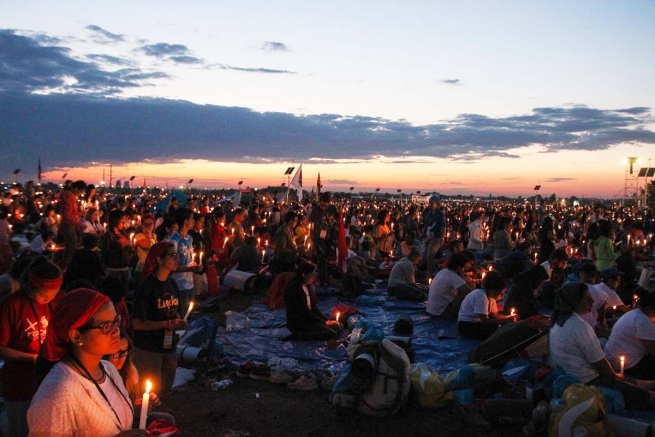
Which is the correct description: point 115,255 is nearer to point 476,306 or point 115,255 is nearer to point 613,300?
point 476,306

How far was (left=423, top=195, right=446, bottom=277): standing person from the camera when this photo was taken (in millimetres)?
14008

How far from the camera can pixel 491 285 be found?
7.59 metres

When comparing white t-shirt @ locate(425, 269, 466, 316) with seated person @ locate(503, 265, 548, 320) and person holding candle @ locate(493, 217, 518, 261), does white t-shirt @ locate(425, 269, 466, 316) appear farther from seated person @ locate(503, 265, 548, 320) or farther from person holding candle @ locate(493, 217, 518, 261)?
person holding candle @ locate(493, 217, 518, 261)

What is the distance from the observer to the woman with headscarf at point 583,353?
205 inches

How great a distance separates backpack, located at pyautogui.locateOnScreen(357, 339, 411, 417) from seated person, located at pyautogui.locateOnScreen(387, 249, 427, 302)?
5806 mm

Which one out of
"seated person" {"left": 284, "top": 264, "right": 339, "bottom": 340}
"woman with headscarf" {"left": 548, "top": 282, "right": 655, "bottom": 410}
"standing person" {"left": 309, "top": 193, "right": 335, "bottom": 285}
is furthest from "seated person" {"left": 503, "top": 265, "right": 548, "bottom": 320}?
"standing person" {"left": 309, "top": 193, "right": 335, "bottom": 285}

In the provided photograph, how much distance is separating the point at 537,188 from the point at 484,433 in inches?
1859

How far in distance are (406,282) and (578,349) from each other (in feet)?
20.7

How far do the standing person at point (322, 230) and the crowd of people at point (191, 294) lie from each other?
0.10 ft

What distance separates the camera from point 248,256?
12.4 metres

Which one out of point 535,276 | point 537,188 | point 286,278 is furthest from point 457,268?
point 537,188

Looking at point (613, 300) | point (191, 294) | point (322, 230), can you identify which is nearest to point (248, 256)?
point (322, 230)

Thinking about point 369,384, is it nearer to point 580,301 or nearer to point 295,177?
point 580,301

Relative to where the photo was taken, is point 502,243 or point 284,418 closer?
point 284,418
